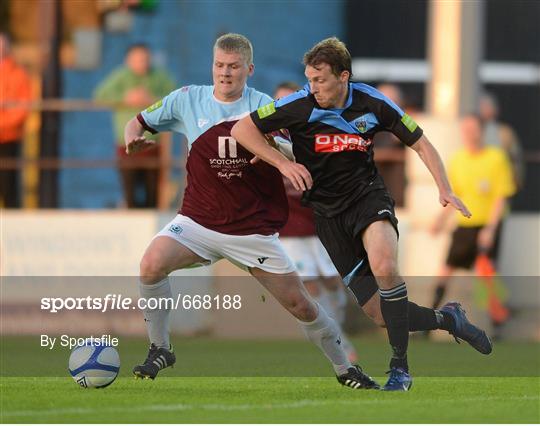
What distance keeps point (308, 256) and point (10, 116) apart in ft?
17.6

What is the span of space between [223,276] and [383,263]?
8.10 metres

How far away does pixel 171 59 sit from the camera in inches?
952

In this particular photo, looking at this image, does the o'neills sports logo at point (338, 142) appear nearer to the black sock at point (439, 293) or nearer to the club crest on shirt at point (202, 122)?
the club crest on shirt at point (202, 122)

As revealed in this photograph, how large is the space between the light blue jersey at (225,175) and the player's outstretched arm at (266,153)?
35 centimetres

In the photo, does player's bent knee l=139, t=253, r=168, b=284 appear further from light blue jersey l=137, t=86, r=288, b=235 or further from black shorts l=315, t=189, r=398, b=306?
black shorts l=315, t=189, r=398, b=306

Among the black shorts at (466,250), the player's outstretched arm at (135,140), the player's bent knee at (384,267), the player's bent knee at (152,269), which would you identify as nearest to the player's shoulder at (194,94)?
the player's outstretched arm at (135,140)

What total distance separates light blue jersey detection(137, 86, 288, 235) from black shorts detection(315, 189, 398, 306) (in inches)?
17.2

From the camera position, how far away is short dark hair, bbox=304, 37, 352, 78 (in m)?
9.50

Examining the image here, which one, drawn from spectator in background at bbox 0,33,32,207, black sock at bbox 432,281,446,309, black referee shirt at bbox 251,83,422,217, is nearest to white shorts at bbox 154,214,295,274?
black referee shirt at bbox 251,83,422,217

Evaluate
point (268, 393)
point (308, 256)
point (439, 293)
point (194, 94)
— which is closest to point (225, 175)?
point (194, 94)

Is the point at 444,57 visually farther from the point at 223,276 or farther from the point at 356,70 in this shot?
the point at 356,70

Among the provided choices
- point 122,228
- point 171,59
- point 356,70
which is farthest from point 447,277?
point 356,70

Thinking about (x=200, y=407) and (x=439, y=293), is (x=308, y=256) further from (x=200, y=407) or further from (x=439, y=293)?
(x=200, y=407)

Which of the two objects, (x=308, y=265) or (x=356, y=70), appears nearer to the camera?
(x=308, y=265)
